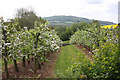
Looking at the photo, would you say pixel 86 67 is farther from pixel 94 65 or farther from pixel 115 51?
pixel 115 51

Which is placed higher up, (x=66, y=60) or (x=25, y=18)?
(x=25, y=18)

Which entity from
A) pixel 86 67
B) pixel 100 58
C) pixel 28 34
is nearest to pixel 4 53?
pixel 28 34

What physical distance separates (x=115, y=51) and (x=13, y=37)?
8.09m

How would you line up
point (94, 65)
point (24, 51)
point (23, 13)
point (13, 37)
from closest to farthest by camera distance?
point (94, 65) → point (13, 37) → point (24, 51) → point (23, 13)

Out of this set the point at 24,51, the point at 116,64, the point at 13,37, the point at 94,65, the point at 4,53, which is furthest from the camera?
the point at 24,51

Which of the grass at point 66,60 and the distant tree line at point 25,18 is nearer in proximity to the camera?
the grass at point 66,60

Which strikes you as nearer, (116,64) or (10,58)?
(116,64)

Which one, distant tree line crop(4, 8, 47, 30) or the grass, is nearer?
the grass

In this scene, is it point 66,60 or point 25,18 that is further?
point 25,18

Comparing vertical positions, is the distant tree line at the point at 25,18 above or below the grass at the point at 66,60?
above

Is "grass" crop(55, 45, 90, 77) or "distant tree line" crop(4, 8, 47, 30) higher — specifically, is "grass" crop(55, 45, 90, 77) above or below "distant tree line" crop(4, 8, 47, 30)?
below

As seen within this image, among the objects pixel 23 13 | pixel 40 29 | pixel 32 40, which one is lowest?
pixel 32 40

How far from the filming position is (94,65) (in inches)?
172

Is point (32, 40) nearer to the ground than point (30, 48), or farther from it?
farther from it
